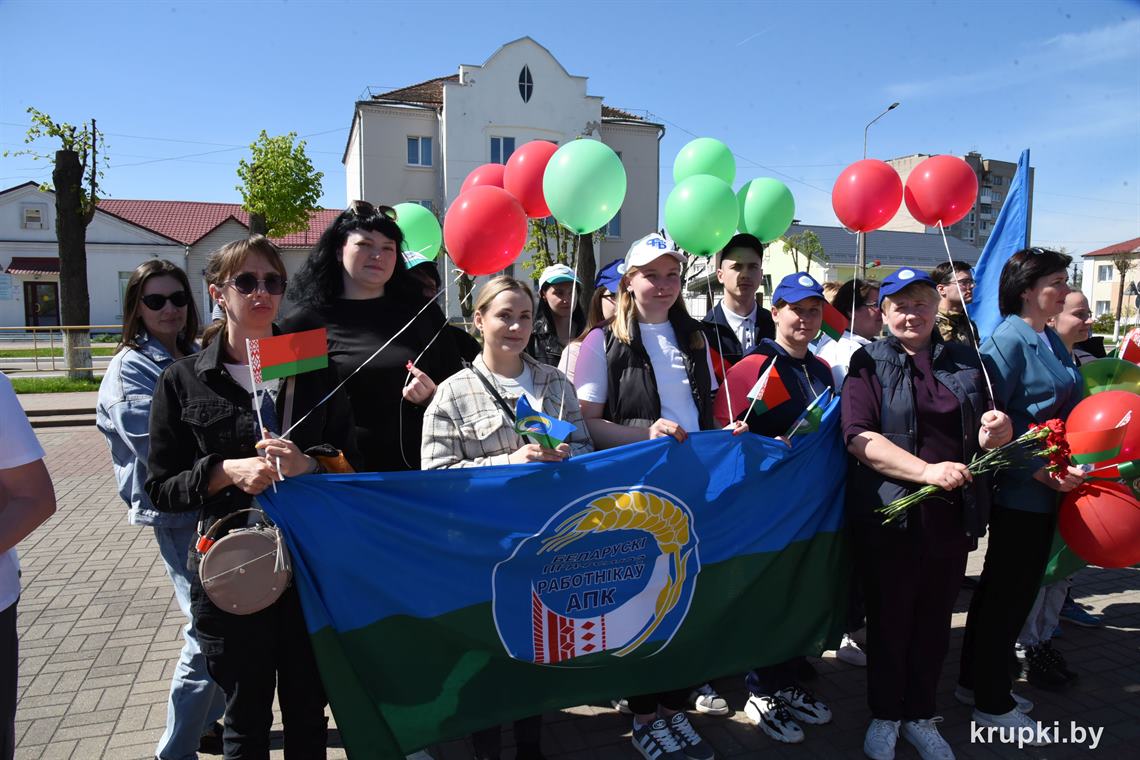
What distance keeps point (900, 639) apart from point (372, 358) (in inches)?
102

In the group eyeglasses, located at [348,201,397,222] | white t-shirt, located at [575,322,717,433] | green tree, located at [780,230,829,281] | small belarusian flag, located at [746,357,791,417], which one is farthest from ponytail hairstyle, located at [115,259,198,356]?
green tree, located at [780,230,829,281]

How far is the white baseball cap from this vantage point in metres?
3.14

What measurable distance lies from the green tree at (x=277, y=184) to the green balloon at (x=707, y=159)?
64.0 ft

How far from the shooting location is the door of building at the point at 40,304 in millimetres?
36312

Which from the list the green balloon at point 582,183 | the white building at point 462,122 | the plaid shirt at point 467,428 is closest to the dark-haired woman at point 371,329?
the plaid shirt at point 467,428

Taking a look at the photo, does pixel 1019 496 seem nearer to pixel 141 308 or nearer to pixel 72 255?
pixel 141 308

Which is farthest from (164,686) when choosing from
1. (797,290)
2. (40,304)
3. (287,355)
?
(40,304)

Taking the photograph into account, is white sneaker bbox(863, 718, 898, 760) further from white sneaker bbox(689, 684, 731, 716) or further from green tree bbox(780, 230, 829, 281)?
green tree bbox(780, 230, 829, 281)

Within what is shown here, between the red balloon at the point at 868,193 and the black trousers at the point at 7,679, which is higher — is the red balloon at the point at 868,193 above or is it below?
above

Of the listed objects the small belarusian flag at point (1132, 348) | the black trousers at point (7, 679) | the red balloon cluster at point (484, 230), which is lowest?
the black trousers at point (7, 679)

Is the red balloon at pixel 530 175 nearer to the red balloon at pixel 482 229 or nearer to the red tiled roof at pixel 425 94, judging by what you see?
the red balloon at pixel 482 229

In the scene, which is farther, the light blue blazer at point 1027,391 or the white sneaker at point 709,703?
the white sneaker at point 709,703

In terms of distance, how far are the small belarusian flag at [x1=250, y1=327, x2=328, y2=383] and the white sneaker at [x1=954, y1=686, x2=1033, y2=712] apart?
340 cm

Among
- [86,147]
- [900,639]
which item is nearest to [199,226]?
[86,147]
